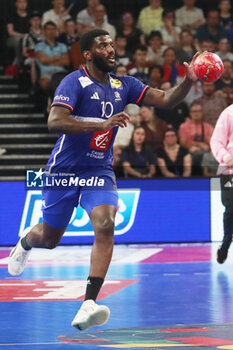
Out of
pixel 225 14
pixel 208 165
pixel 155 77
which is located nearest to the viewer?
pixel 208 165

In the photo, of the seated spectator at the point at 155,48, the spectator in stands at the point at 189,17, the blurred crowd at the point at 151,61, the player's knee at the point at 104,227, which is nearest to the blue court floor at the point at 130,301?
the player's knee at the point at 104,227

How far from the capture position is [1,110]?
53.7ft

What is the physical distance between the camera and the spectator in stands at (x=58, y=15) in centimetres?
1652

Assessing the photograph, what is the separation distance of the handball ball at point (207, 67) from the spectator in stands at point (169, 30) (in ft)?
34.5

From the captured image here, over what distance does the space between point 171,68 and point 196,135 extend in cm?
190

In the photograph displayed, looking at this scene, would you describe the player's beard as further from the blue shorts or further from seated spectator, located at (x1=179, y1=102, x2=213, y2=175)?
seated spectator, located at (x1=179, y1=102, x2=213, y2=175)

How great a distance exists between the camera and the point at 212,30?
17406 millimetres

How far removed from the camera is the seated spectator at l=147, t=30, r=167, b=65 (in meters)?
16.4

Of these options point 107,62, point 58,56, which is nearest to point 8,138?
point 58,56

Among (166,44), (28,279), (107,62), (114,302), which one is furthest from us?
(166,44)

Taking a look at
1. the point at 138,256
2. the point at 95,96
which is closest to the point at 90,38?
the point at 95,96

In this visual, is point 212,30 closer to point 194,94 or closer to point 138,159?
point 194,94

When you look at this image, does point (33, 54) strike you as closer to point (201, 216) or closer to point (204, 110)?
point (204, 110)

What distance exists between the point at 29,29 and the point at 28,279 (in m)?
7.90
